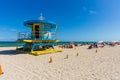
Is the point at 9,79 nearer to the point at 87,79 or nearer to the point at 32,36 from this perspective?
the point at 87,79

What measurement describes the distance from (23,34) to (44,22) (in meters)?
3.51

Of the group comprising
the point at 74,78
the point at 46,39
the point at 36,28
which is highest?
the point at 36,28

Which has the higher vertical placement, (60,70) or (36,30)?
(36,30)

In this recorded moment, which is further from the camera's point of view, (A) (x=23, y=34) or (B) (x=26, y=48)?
(B) (x=26, y=48)

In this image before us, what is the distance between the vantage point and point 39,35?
1680 centimetres

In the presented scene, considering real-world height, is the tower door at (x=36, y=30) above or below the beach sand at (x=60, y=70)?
above

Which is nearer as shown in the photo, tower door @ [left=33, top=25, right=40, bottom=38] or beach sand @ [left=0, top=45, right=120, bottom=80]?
beach sand @ [left=0, top=45, right=120, bottom=80]

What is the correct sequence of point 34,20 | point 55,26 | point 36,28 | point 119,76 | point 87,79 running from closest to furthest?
point 87,79 < point 119,76 < point 34,20 < point 36,28 < point 55,26

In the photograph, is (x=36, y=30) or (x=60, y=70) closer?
(x=60, y=70)

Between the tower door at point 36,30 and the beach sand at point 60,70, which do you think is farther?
the tower door at point 36,30

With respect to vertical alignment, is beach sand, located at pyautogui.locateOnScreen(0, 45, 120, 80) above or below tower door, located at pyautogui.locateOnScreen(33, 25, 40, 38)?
below

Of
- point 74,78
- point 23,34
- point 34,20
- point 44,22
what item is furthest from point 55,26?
point 74,78

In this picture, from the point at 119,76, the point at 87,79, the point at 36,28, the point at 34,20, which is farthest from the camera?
the point at 36,28

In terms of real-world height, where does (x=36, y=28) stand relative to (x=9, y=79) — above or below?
above
